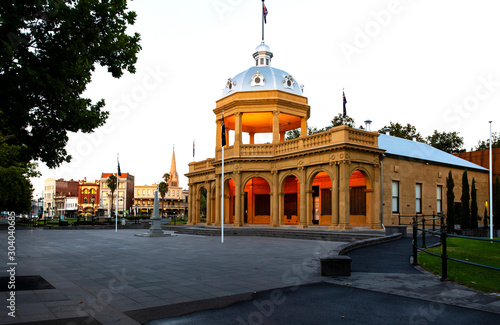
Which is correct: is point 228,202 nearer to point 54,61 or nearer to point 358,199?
point 358,199

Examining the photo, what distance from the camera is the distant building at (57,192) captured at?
146250mm

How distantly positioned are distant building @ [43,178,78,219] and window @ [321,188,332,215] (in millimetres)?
135591

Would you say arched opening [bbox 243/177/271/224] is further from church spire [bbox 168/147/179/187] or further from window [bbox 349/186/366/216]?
church spire [bbox 168/147/179/187]

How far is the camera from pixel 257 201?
37.0 metres

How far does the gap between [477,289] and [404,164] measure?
2316cm

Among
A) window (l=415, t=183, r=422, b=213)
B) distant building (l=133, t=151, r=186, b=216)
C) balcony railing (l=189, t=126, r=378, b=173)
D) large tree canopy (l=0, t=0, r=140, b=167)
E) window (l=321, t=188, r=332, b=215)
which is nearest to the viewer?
large tree canopy (l=0, t=0, r=140, b=167)

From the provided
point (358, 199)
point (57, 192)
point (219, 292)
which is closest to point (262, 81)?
point (358, 199)

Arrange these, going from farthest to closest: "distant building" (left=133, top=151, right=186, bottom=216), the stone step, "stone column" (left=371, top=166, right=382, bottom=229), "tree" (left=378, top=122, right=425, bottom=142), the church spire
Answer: the church spire
"distant building" (left=133, top=151, right=186, bottom=216)
"tree" (left=378, top=122, right=425, bottom=142)
"stone column" (left=371, top=166, right=382, bottom=229)
the stone step

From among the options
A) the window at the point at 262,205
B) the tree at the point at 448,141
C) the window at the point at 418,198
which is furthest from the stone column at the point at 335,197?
the tree at the point at 448,141

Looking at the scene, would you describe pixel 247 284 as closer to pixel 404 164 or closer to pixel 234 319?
pixel 234 319

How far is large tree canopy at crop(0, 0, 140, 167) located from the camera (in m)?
8.59

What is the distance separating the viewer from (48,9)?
9.05 m

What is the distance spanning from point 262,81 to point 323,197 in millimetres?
11128

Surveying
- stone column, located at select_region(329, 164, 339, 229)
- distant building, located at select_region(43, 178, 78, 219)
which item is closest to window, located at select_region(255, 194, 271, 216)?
stone column, located at select_region(329, 164, 339, 229)
